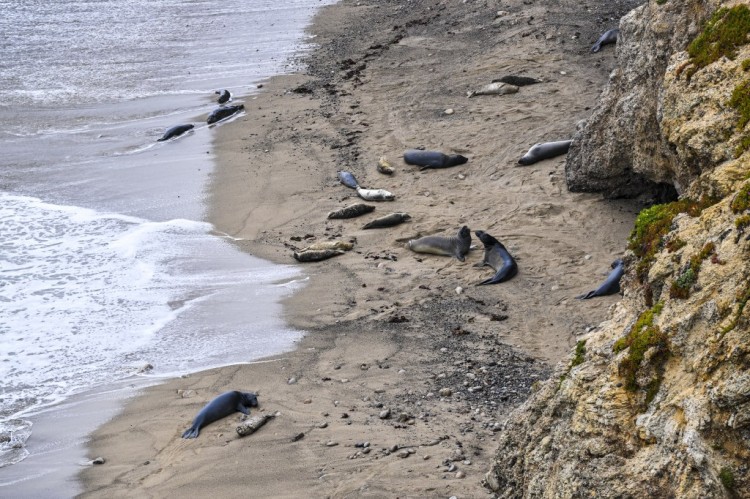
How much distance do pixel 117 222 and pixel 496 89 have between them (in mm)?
6213

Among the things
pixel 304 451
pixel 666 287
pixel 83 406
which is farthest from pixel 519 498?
pixel 83 406

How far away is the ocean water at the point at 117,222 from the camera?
7.87 metres

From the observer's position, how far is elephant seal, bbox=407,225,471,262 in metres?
9.22

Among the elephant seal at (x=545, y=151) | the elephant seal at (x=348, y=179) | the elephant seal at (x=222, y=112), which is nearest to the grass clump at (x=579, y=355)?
the elephant seal at (x=545, y=151)

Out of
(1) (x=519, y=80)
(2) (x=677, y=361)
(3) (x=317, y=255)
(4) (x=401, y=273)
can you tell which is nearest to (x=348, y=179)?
(3) (x=317, y=255)

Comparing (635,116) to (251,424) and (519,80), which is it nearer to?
(251,424)

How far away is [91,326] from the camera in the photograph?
8555 mm

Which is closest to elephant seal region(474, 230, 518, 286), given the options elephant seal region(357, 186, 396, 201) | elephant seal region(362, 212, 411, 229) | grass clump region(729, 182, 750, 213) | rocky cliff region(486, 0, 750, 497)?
elephant seal region(362, 212, 411, 229)

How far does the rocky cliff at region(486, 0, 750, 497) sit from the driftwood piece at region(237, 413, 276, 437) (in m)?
2.23

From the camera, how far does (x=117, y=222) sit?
457 inches

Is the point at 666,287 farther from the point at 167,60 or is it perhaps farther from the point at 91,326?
the point at 167,60

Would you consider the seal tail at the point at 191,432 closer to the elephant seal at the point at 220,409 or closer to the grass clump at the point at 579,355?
the elephant seal at the point at 220,409

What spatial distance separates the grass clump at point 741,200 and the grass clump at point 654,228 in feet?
1.18

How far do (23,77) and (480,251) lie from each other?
14390 millimetres
